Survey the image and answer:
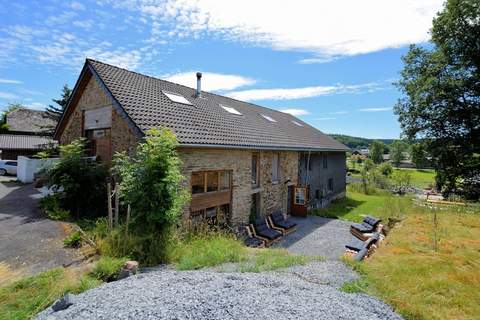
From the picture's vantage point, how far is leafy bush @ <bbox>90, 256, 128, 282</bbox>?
17.6ft

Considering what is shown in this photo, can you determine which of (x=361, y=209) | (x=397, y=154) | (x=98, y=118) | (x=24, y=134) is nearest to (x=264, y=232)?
(x=98, y=118)

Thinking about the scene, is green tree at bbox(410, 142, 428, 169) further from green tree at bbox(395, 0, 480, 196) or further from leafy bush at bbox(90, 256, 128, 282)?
leafy bush at bbox(90, 256, 128, 282)

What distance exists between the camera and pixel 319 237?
1263cm

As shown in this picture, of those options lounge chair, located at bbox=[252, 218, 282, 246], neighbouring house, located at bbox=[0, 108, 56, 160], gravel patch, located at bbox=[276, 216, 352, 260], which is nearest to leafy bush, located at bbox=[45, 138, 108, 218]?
lounge chair, located at bbox=[252, 218, 282, 246]

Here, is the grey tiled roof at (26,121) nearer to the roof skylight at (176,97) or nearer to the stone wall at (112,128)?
the stone wall at (112,128)

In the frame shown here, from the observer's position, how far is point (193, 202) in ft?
31.4

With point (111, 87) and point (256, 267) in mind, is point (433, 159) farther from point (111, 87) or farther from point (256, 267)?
point (111, 87)

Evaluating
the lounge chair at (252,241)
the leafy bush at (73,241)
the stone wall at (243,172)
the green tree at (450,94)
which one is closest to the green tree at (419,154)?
the green tree at (450,94)

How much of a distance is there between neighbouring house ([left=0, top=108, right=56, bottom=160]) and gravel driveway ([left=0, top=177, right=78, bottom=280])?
48.5 ft

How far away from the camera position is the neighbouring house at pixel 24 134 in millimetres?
25297

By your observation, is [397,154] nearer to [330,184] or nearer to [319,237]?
[330,184]

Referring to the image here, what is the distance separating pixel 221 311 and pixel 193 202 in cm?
593

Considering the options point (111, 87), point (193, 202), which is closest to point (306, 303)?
point (193, 202)

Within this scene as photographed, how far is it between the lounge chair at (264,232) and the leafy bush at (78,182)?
6.06m
